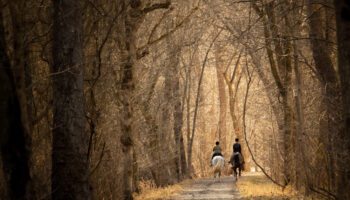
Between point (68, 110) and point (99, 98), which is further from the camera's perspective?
point (99, 98)

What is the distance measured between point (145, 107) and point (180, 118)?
20.0 feet

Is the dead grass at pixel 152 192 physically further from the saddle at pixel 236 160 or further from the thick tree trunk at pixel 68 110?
the thick tree trunk at pixel 68 110

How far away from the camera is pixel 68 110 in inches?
364

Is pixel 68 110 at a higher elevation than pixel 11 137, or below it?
higher

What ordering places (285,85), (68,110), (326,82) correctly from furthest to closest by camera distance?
(285,85) → (326,82) → (68,110)

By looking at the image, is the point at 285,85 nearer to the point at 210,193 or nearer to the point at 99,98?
the point at 210,193

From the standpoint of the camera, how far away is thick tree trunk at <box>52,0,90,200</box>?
9.13 meters

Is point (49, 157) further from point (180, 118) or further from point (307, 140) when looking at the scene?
point (180, 118)

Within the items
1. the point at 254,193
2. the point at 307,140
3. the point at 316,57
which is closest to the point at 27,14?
the point at 316,57

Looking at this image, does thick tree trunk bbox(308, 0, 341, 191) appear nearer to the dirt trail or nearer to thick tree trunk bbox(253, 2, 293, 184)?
thick tree trunk bbox(253, 2, 293, 184)

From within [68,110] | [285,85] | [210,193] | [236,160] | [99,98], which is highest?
[285,85]

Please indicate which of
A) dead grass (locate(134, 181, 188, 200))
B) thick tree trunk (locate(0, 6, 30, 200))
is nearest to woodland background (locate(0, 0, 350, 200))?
thick tree trunk (locate(0, 6, 30, 200))

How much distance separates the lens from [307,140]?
13648 mm

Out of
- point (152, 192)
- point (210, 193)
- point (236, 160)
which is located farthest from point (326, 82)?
point (236, 160)
